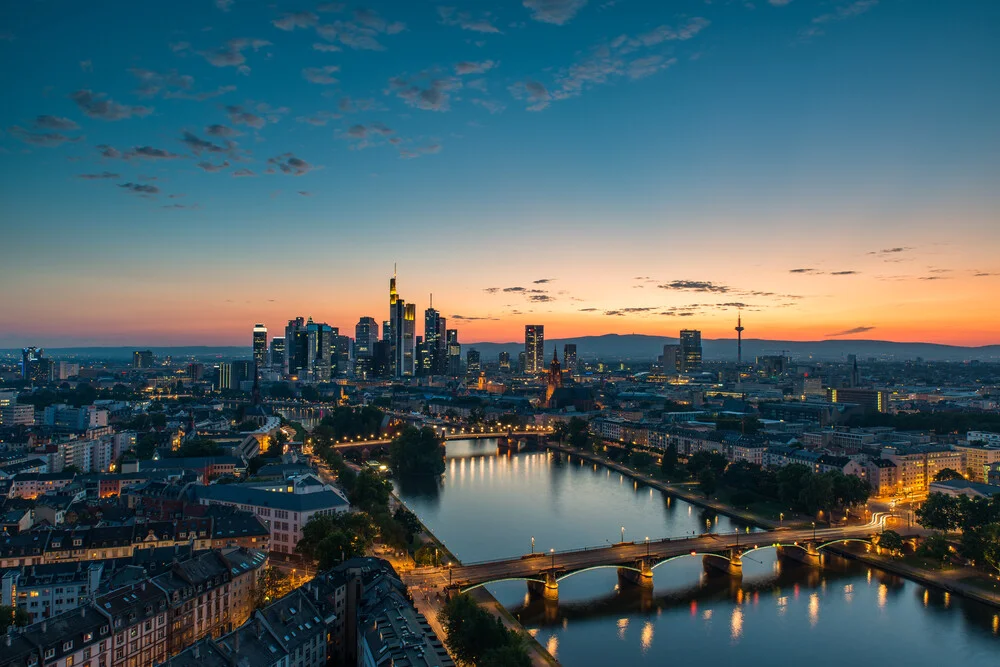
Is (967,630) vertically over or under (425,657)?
under

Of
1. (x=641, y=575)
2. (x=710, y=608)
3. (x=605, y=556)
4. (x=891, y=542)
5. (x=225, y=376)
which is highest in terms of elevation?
(x=225, y=376)

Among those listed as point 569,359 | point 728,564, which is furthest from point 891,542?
point 569,359

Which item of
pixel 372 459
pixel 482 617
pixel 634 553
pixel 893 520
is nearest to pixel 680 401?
pixel 372 459

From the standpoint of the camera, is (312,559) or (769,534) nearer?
(312,559)

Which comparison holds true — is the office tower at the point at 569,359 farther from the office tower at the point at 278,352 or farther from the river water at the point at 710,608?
the river water at the point at 710,608

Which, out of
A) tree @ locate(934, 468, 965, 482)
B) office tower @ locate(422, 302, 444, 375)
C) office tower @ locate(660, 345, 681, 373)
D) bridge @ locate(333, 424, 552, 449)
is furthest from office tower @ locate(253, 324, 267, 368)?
tree @ locate(934, 468, 965, 482)

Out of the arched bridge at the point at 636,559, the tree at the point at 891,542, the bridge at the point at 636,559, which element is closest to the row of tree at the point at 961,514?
the tree at the point at 891,542

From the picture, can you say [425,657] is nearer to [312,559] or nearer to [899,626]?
[312,559]

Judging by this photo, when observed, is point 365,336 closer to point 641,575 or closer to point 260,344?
point 260,344
